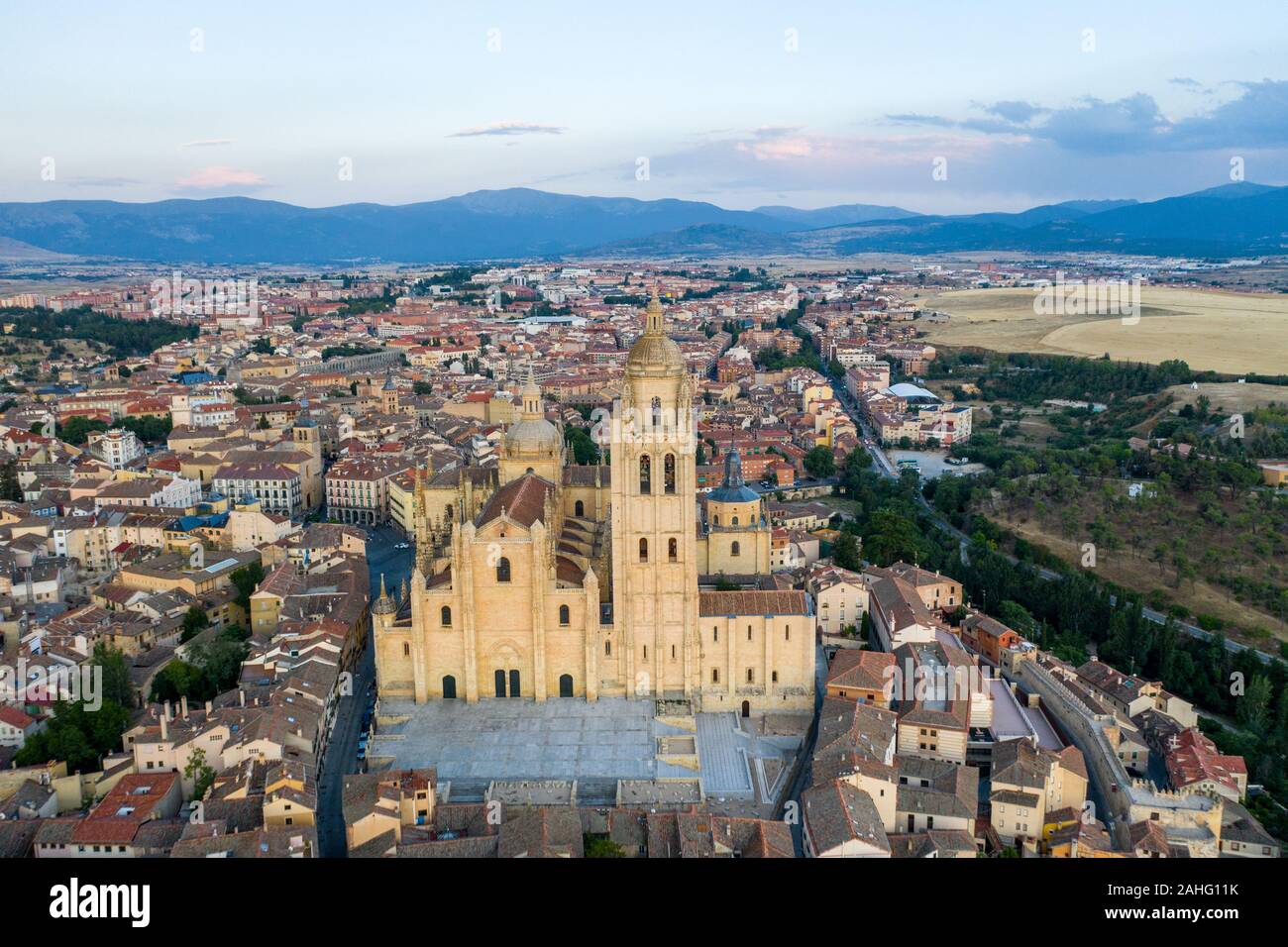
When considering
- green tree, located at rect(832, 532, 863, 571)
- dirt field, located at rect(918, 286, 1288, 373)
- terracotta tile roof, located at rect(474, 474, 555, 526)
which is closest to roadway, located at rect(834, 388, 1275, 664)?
green tree, located at rect(832, 532, 863, 571)

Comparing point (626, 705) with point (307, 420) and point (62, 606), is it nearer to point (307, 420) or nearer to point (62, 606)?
point (62, 606)

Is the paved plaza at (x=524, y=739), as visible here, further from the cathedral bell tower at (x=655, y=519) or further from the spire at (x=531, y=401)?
the spire at (x=531, y=401)

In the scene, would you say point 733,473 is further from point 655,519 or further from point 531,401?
point 655,519

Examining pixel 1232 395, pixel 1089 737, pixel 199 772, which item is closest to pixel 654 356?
pixel 199 772

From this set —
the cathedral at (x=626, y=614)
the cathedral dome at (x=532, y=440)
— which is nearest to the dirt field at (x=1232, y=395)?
the cathedral dome at (x=532, y=440)

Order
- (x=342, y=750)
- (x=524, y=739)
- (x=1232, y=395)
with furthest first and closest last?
(x=1232, y=395), (x=342, y=750), (x=524, y=739)
